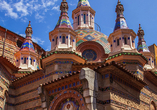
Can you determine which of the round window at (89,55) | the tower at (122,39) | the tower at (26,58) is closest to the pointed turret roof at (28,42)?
the tower at (26,58)

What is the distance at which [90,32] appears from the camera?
2242 cm

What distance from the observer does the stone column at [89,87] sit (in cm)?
930

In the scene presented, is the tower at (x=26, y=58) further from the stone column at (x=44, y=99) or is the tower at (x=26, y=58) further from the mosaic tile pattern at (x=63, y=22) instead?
the stone column at (x=44, y=99)

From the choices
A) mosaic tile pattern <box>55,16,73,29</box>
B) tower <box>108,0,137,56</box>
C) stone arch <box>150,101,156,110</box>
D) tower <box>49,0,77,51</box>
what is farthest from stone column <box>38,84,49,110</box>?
stone arch <box>150,101,156,110</box>

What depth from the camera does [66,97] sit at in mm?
10500

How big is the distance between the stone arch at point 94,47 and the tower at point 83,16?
521 cm

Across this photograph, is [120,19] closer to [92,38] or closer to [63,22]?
[92,38]

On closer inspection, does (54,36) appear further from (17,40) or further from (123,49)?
(17,40)

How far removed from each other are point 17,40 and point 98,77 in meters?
22.9

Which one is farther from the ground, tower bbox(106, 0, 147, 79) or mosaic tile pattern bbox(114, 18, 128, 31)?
mosaic tile pattern bbox(114, 18, 128, 31)

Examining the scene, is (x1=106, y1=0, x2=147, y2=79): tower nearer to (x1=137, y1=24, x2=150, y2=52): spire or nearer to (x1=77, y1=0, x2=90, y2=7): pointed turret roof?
(x1=137, y1=24, x2=150, y2=52): spire

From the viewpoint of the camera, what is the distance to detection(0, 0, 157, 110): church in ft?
32.5

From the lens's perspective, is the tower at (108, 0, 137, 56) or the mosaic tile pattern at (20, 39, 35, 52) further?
the mosaic tile pattern at (20, 39, 35, 52)

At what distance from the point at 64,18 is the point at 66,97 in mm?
9345
